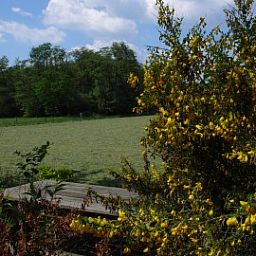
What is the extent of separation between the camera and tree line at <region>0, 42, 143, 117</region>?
231 feet

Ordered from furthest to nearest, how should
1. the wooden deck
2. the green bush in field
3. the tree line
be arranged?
1. the tree line
2. the wooden deck
3. the green bush in field

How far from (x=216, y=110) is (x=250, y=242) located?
0.69 metres

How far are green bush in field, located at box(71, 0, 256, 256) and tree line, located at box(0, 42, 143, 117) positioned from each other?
207 ft

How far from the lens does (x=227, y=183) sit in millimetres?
2543

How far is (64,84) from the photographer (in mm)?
72062

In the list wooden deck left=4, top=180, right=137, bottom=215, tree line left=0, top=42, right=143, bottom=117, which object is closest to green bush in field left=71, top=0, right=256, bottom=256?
wooden deck left=4, top=180, right=137, bottom=215

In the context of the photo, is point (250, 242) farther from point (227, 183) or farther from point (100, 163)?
point (100, 163)

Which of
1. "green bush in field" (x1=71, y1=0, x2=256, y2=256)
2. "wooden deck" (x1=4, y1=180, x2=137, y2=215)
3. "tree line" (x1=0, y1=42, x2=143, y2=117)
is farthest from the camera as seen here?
"tree line" (x1=0, y1=42, x2=143, y2=117)

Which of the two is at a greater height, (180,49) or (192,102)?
(180,49)

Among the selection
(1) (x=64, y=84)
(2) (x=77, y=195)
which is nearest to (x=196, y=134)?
(2) (x=77, y=195)

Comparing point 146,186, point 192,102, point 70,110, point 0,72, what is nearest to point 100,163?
point 146,186

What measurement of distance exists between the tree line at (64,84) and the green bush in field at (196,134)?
63.1 meters

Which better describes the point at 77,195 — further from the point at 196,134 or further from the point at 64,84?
the point at 64,84

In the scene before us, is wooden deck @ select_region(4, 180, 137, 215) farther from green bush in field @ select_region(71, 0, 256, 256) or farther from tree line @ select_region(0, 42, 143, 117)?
tree line @ select_region(0, 42, 143, 117)
